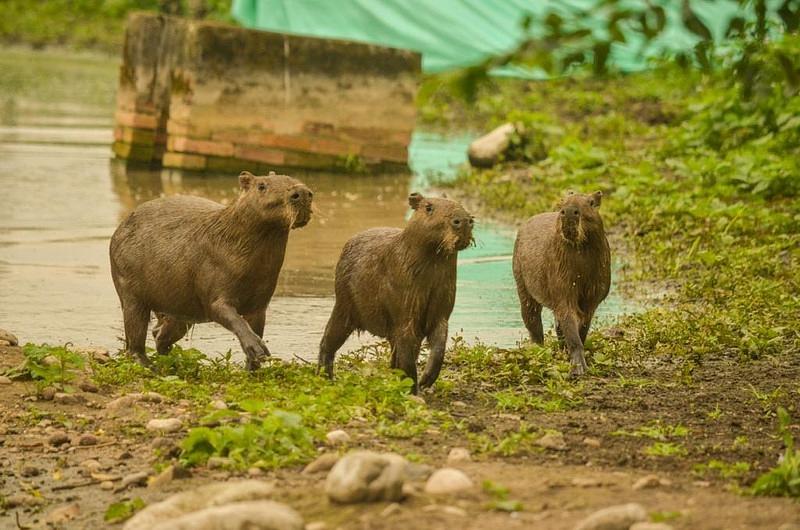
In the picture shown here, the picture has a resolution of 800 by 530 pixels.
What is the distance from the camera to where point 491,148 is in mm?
15664

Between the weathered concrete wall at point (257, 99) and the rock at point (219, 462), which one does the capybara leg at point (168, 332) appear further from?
the weathered concrete wall at point (257, 99)

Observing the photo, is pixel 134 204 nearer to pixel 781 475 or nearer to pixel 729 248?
pixel 729 248

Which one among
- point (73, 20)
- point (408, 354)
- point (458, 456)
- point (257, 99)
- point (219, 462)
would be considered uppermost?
point (73, 20)

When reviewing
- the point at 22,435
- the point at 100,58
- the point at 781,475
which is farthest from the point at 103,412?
the point at 100,58

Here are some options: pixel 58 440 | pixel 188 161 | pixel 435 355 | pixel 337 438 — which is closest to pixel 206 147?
pixel 188 161

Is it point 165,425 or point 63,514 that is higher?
point 165,425

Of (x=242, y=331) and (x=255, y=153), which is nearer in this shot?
(x=242, y=331)

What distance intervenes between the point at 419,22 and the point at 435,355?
47.5ft

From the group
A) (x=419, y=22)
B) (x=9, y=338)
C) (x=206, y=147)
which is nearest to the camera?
(x=9, y=338)

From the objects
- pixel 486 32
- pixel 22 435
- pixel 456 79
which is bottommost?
pixel 22 435

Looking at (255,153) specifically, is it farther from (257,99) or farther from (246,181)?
(246,181)

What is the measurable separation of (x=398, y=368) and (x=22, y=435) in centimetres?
176

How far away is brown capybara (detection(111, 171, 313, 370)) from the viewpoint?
739 cm

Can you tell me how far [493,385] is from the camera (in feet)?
23.9
